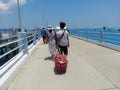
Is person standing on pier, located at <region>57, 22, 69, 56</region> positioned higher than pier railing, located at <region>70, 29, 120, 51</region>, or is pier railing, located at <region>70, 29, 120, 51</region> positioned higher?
person standing on pier, located at <region>57, 22, 69, 56</region>

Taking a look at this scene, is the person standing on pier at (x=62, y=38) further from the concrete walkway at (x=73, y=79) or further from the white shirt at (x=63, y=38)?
the concrete walkway at (x=73, y=79)

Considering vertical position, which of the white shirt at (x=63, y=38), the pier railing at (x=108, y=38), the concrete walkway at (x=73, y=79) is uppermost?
the white shirt at (x=63, y=38)

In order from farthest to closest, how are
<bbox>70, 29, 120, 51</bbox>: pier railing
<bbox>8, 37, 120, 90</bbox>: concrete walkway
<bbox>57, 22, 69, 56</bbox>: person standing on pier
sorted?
<bbox>70, 29, 120, 51</bbox>: pier railing < <bbox>57, 22, 69, 56</bbox>: person standing on pier < <bbox>8, 37, 120, 90</bbox>: concrete walkway

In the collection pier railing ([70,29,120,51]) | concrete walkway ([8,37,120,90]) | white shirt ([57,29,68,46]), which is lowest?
concrete walkway ([8,37,120,90])

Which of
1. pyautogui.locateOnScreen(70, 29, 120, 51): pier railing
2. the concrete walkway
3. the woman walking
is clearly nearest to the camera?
the concrete walkway

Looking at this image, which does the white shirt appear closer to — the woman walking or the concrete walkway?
the concrete walkway

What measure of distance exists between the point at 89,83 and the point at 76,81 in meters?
0.43

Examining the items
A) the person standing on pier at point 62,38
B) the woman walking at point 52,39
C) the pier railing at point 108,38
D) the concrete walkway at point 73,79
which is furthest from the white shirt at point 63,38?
the pier railing at point 108,38

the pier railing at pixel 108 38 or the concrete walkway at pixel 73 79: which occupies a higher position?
the pier railing at pixel 108 38

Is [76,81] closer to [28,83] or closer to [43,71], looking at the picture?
[28,83]

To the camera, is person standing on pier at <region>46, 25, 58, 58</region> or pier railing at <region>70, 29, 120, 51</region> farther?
pier railing at <region>70, 29, 120, 51</region>

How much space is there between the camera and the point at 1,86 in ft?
16.9

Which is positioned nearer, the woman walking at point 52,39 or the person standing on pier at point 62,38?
the person standing on pier at point 62,38

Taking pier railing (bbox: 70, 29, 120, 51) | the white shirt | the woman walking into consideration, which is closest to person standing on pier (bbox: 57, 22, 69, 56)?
the white shirt
